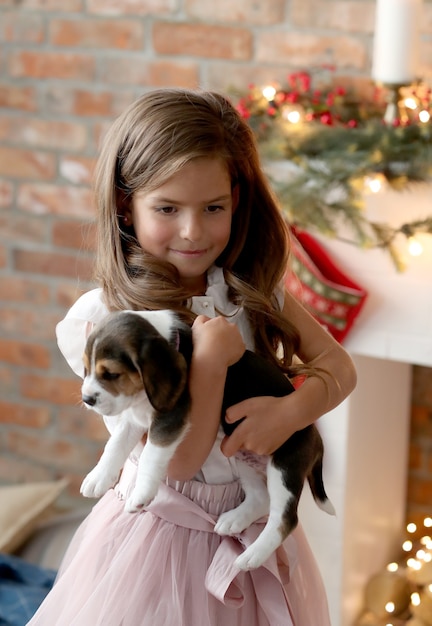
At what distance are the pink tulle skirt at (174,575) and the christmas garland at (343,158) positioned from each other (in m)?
0.83

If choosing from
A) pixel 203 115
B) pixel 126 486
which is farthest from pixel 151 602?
pixel 203 115

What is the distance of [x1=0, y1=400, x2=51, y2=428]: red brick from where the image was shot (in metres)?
2.89

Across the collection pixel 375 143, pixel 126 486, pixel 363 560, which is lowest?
pixel 363 560

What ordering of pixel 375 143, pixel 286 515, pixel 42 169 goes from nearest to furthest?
pixel 286 515 → pixel 375 143 → pixel 42 169

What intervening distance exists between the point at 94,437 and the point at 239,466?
1574 millimetres

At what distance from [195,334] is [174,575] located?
1.24 ft

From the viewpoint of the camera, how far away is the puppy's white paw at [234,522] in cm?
129

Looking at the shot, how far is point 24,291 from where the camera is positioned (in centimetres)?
282

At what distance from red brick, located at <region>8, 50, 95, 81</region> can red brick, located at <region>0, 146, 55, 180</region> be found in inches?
8.8

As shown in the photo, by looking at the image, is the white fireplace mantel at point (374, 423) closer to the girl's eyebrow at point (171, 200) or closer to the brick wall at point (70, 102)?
the brick wall at point (70, 102)

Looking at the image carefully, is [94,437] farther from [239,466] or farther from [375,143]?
[239,466]

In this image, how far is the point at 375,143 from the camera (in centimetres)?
196

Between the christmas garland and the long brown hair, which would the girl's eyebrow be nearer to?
the long brown hair

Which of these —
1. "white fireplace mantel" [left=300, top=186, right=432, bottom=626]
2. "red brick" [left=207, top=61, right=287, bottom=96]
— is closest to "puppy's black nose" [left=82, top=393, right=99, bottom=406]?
"white fireplace mantel" [left=300, top=186, right=432, bottom=626]
